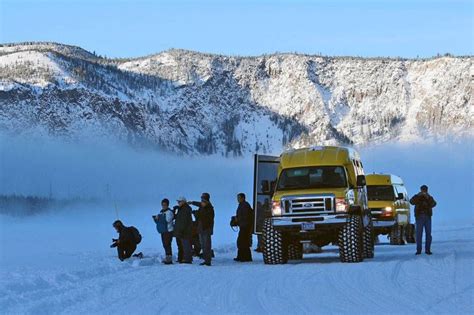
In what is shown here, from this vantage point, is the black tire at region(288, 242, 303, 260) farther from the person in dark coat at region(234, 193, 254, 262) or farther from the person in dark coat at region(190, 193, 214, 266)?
the person in dark coat at region(190, 193, 214, 266)

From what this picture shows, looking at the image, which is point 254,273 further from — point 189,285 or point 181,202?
point 181,202

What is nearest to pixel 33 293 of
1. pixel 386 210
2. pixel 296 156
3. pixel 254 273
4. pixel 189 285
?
pixel 189 285

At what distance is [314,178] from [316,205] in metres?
0.95

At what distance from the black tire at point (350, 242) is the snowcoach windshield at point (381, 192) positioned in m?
13.2

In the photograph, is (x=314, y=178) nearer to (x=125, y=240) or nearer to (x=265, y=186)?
(x=265, y=186)

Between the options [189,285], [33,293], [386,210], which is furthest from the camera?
[386,210]

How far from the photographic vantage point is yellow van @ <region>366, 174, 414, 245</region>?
113 feet

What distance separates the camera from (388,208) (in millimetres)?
34688

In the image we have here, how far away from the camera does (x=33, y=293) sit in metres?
15.3

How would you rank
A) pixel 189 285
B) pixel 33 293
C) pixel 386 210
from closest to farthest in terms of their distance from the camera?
pixel 33 293, pixel 189 285, pixel 386 210

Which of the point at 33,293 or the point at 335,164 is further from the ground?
the point at 335,164

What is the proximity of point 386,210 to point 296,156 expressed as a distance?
11.8 metres

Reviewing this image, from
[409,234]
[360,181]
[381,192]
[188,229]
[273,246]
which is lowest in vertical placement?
[409,234]

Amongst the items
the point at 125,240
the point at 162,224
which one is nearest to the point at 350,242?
the point at 162,224
